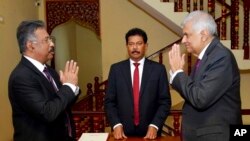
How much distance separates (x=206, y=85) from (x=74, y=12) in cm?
506

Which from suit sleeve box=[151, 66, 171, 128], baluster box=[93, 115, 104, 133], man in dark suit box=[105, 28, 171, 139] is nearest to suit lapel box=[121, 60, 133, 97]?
man in dark suit box=[105, 28, 171, 139]

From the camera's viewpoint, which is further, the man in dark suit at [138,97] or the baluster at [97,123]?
the baluster at [97,123]

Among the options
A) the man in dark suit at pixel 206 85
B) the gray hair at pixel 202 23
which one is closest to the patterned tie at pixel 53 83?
the man in dark suit at pixel 206 85

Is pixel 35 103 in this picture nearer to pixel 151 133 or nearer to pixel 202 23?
pixel 151 133

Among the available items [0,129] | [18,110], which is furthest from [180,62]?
[0,129]

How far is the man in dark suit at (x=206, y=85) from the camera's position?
6.06 ft

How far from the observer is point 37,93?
191cm

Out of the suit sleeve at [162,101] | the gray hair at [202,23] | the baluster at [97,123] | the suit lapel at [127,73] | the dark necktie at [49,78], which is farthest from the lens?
the baluster at [97,123]

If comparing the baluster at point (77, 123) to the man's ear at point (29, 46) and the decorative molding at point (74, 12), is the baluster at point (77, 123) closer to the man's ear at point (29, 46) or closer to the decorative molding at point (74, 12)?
the man's ear at point (29, 46)

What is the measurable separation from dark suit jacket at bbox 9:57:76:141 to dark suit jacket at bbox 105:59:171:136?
2.72 feet

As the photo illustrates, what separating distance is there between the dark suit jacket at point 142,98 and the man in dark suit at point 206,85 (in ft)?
2.49

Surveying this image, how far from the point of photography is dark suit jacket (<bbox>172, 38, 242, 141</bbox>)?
1840mm

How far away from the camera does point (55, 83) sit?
2.20 metres

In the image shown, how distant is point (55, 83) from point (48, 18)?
458 cm
